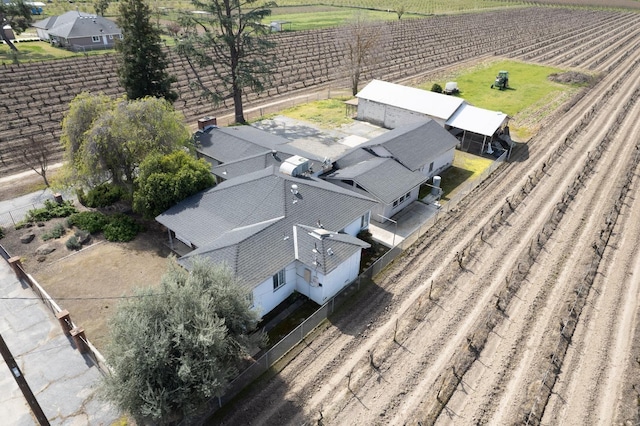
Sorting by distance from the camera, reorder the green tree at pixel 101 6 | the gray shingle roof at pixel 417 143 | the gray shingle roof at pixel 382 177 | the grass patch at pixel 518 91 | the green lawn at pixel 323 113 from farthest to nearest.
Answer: the green tree at pixel 101 6 < the grass patch at pixel 518 91 < the green lawn at pixel 323 113 < the gray shingle roof at pixel 417 143 < the gray shingle roof at pixel 382 177

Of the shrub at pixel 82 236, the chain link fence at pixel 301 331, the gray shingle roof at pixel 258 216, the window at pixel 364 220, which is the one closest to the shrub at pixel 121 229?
the shrub at pixel 82 236

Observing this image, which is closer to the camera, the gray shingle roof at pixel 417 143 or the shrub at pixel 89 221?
the shrub at pixel 89 221

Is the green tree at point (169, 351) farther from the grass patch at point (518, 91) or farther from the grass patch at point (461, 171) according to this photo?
the grass patch at point (518, 91)

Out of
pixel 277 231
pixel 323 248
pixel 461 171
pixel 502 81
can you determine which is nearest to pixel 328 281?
pixel 323 248

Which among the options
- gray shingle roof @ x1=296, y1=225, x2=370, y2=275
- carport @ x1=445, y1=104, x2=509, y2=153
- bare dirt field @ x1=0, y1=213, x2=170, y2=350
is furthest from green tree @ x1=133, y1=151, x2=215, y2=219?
carport @ x1=445, y1=104, x2=509, y2=153

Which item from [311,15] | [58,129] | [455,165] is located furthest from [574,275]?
[311,15]

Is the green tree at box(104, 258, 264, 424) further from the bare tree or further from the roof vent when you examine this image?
the bare tree

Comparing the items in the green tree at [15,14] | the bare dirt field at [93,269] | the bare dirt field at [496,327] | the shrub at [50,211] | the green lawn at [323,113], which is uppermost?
the green tree at [15,14]

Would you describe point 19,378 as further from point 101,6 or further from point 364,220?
point 101,6

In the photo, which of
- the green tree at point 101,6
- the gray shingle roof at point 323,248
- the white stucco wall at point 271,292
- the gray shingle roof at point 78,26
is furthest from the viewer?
the green tree at point 101,6
